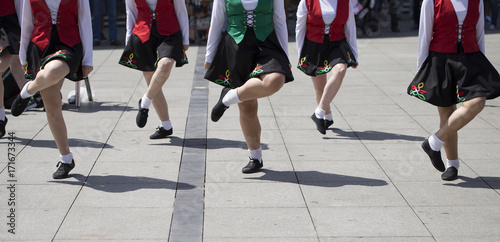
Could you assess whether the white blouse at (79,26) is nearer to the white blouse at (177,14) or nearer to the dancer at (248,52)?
the dancer at (248,52)

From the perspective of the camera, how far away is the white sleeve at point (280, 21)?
5.56 m

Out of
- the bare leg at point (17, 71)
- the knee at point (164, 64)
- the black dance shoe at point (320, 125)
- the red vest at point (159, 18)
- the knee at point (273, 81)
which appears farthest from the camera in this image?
the bare leg at point (17, 71)

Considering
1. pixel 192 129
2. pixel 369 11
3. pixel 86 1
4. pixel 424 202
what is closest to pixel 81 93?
pixel 192 129

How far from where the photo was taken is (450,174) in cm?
561

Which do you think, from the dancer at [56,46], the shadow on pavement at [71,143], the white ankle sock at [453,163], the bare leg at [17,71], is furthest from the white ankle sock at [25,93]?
the white ankle sock at [453,163]

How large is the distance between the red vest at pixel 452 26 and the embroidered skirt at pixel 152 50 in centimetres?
252

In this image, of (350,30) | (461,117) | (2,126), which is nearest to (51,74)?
(2,126)

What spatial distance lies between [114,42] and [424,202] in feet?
35.7

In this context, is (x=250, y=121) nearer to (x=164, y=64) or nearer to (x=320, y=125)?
(x=164, y=64)

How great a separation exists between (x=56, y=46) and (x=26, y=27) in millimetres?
292

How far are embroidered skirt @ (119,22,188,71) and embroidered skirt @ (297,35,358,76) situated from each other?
4.23 feet

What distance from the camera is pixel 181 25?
6914 mm

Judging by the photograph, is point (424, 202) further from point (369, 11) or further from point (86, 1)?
point (369, 11)

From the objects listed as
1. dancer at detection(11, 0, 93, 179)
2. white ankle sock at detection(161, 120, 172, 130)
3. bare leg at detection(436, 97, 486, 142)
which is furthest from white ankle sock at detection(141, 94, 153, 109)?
bare leg at detection(436, 97, 486, 142)
